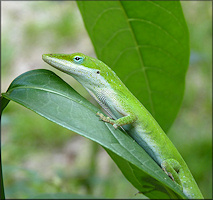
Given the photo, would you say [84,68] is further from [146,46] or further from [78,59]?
[146,46]

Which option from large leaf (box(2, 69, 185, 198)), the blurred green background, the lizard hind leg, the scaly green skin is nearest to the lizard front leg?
the scaly green skin

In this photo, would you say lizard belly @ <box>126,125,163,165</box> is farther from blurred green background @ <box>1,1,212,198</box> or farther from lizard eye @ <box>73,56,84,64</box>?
blurred green background @ <box>1,1,212,198</box>

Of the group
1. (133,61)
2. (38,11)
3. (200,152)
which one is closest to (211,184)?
(200,152)

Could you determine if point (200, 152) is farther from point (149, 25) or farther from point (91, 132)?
point (91, 132)

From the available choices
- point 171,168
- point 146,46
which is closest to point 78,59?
point 146,46

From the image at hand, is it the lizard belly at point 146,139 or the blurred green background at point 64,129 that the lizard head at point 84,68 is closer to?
the lizard belly at point 146,139

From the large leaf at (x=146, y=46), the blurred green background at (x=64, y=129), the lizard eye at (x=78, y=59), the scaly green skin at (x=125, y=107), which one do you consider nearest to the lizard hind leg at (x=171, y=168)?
the scaly green skin at (x=125, y=107)
